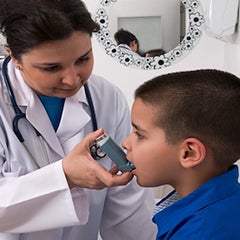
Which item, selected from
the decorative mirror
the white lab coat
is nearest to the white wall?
the decorative mirror

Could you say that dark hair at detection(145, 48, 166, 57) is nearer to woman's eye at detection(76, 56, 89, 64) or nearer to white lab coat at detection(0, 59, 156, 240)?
white lab coat at detection(0, 59, 156, 240)

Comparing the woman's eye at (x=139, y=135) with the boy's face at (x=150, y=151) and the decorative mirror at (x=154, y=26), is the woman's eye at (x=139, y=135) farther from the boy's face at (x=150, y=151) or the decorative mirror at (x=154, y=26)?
the decorative mirror at (x=154, y=26)

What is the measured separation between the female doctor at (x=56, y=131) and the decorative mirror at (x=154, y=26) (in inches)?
43.6

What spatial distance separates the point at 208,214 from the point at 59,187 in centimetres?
36

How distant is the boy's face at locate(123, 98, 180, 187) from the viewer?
816mm

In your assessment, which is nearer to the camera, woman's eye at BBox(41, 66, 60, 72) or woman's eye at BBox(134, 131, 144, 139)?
woman's eye at BBox(134, 131, 144, 139)

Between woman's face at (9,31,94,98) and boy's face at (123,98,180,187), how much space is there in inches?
7.0

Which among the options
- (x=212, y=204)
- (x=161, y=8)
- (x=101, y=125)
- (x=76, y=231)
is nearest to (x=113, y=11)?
(x=161, y=8)

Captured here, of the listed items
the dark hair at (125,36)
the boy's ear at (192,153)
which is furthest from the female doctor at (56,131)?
the dark hair at (125,36)

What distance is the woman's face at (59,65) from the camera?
35.6 inches

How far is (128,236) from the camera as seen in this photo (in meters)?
1.15

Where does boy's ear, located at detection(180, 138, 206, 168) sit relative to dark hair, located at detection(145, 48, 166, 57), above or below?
above

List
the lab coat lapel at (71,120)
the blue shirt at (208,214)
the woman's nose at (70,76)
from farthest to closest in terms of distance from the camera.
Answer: the lab coat lapel at (71,120) → the woman's nose at (70,76) → the blue shirt at (208,214)

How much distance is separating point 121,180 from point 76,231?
0.29 metres
